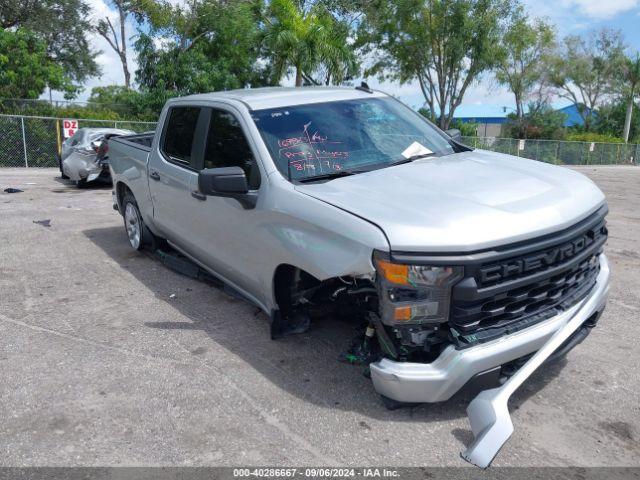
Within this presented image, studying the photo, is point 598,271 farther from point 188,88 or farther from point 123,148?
point 188,88

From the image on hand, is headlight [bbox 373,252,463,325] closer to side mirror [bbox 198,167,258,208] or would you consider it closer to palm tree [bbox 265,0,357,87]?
side mirror [bbox 198,167,258,208]

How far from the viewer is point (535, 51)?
4609cm

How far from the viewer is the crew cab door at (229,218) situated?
418cm

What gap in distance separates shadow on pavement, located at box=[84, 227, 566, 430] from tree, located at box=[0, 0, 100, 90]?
89.6ft

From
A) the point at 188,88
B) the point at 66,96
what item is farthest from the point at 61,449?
the point at 66,96

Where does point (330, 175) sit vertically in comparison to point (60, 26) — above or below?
below

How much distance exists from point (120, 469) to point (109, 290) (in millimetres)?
3162

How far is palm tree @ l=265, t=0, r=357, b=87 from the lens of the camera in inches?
904

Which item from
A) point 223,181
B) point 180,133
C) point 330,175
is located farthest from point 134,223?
point 330,175

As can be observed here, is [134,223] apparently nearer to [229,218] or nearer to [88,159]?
[229,218]

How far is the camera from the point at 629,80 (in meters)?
51.8

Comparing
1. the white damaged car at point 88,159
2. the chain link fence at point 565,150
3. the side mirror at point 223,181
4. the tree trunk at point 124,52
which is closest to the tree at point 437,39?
the chain link fence at point 565,150

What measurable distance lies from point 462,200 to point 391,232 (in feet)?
1.85

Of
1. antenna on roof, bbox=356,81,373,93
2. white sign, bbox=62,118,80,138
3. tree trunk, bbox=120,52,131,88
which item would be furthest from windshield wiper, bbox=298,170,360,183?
tree trunk, bbox=120,52,131,88
